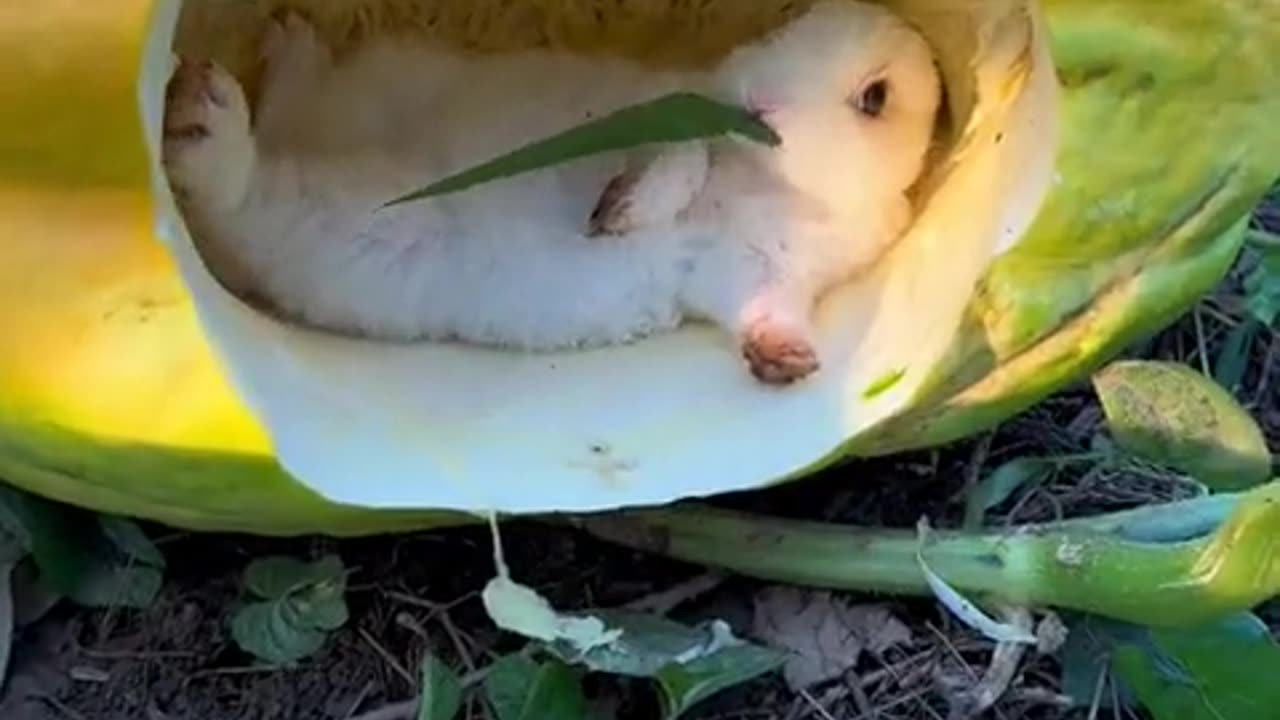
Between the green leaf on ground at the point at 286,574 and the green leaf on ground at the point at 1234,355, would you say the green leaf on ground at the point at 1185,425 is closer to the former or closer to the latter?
the green leaf on ground at the point at 1234,355

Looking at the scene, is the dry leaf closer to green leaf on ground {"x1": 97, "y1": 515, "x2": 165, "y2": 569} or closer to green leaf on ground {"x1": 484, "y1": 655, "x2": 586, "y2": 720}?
green leaf on ground {"x1": 484, "y1": 655, "x2": 586, "y2": 720}

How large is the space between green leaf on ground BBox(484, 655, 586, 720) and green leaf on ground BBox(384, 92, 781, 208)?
17cm

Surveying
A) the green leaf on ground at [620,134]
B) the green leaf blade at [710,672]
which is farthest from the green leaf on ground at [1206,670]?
the green leaf on ground at [620,134]

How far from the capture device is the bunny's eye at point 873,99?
927mm

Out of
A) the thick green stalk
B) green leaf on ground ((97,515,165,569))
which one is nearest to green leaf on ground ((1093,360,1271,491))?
the thick green stalk

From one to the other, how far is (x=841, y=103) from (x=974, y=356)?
17 centimetres

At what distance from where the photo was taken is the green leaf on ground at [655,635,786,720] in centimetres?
88

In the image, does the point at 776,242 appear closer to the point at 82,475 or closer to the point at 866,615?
the point at 866,615

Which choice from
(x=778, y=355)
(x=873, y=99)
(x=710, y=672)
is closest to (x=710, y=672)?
(x=710, y=672)

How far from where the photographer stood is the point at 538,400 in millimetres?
874

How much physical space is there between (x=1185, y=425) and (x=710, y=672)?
7.5 inches

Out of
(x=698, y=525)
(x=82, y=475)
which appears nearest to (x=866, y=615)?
(x=698, y=525)

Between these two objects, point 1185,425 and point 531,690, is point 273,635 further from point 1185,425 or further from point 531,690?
point 1185,425

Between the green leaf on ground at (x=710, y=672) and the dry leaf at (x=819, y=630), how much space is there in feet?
0.17
